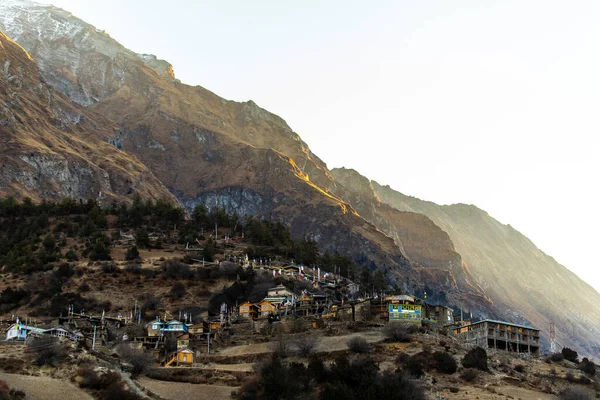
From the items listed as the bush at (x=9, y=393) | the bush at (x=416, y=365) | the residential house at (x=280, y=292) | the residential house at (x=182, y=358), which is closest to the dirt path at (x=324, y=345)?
the residential house at (x=182, y=358)

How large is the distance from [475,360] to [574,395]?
10978 millimetres

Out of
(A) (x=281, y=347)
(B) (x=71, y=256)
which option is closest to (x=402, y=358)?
(A) (x=281, y=347)

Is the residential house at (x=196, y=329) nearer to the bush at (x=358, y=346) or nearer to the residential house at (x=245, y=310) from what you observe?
the residential house at (x=245, y=310)

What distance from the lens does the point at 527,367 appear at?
A: 7306cm

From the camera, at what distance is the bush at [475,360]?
66.8 metres

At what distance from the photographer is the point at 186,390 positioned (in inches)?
2351

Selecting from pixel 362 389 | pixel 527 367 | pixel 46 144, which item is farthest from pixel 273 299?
pixel 46 144

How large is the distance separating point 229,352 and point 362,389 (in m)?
23.7

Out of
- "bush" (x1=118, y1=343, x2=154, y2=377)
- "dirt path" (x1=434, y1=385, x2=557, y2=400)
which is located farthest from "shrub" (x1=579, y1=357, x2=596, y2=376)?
"bush" (x1=118, y1=343, x2=154, y2=377)

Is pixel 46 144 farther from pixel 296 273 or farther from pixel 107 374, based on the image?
pixel 107 374

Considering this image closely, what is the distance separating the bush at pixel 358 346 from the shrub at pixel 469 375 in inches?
355

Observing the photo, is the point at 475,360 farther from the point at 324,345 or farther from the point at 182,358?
the point at 182,358

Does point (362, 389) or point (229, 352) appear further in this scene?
point (229, 352)

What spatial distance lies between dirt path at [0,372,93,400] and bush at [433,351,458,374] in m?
30.1
